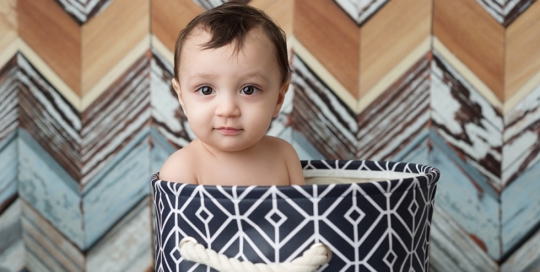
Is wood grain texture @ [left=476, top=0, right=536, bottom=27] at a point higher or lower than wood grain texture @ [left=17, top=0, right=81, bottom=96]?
lower

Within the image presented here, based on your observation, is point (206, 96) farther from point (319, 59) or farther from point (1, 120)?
point (1, 120)

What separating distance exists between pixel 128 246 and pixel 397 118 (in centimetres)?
72

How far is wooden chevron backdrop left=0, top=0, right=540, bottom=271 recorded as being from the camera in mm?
1311

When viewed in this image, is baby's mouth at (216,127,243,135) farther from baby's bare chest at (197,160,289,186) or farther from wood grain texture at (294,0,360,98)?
wood grain texture at (294,0,360,98)

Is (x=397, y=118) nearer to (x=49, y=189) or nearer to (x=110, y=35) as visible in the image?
(x=110, y=35)

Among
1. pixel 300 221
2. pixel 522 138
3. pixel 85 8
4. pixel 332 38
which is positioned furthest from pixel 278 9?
pixel 300 221

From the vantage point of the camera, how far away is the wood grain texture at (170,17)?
1.30 metres

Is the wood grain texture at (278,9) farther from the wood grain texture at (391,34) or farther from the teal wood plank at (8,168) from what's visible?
the teal wood plank at (8,168)

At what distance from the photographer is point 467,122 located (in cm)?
135

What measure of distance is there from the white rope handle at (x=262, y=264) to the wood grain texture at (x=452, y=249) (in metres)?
0.79

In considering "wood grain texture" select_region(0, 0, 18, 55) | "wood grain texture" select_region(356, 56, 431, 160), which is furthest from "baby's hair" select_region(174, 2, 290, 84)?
"wood grain texture" select_region(0, 0, 18, 55)

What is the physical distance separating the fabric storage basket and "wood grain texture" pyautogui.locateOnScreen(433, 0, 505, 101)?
2.36ft

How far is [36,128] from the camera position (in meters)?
1.31

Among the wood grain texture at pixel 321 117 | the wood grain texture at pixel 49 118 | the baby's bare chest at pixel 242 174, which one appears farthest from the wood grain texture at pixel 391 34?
the wood grain texture at pixel 49 118
